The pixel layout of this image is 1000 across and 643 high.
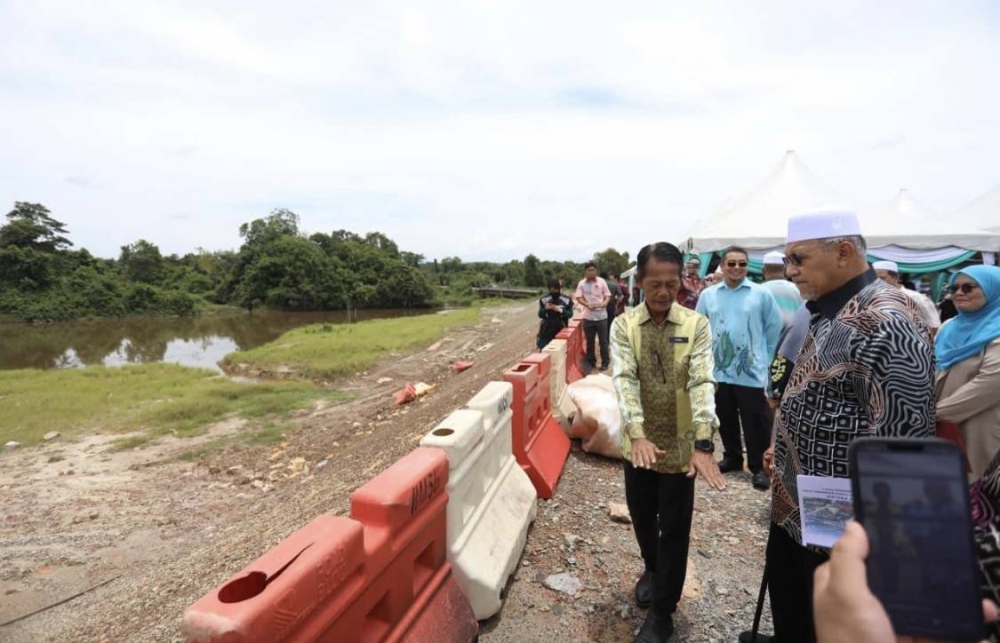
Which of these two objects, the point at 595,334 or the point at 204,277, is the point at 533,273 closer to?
the point at 204,277

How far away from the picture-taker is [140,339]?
34.8 m

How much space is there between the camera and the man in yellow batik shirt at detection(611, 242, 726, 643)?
2334mm

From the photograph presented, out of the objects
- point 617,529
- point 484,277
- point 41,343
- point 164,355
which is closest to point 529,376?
point 617,529

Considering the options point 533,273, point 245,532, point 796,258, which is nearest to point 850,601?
point 796,258

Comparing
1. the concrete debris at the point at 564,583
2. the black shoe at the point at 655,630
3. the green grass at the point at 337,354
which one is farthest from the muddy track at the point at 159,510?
the green grass at the point at 337,354

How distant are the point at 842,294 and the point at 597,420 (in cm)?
328

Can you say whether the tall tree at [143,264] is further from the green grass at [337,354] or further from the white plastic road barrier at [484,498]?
the white plastic road barrier at [484,498]

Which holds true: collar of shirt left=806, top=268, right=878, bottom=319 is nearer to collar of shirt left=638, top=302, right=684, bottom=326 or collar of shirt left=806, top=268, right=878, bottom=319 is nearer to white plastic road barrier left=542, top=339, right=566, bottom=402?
collar of shirt left=638, top=302, right=684, bottom=326

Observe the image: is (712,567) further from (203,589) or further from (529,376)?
(203,589)

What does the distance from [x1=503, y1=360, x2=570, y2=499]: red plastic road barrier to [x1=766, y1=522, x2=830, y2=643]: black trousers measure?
206 centimetres

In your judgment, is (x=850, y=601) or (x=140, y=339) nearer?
(x=850, y=601)

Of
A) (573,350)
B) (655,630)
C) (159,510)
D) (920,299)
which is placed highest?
(920,299)

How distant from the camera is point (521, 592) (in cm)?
290

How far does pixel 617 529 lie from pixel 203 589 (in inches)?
122
